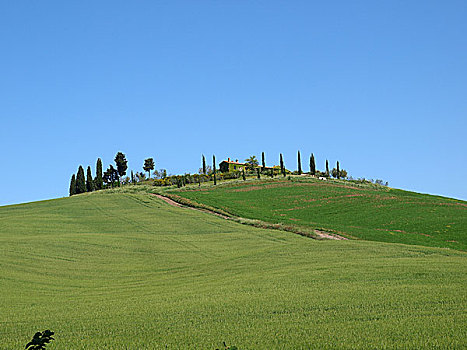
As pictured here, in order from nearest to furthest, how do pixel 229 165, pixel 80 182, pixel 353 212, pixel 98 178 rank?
pixel 353 212, pixel 80 182, pixel 98 178, pixel 229 165

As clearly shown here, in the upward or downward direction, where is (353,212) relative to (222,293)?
downward

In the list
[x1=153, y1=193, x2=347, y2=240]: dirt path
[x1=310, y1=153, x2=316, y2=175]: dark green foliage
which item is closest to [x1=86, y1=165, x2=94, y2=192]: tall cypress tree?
[x1=153, y1=193, x2=347, y2=240]: dirt path

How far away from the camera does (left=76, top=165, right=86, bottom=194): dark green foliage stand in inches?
4237

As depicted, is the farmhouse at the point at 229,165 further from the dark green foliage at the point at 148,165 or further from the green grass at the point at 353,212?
the green grass at the point at 353,212

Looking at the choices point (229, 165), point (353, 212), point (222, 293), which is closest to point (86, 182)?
point (229, 165)

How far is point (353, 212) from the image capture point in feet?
192

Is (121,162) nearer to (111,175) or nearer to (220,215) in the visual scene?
(111,175)

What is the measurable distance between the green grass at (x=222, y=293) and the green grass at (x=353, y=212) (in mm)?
11771

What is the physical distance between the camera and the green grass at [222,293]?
36.8ft

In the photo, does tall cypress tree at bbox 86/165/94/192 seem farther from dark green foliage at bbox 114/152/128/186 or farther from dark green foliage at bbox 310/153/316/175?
dark green foliage at bbox 310/153/316/175

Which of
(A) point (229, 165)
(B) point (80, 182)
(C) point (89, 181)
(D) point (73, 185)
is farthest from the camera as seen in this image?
(A) point (229, 165)

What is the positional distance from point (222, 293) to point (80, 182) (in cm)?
9756

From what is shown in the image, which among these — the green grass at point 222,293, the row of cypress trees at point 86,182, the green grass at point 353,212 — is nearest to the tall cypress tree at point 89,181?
the row of cypress trees at point 86,182

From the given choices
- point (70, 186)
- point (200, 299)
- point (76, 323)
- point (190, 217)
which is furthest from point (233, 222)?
point (70, 186)
